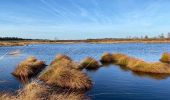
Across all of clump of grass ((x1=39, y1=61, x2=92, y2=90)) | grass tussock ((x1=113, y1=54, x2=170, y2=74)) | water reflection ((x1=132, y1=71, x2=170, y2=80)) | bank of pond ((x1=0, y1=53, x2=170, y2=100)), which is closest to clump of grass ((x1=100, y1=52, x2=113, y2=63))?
bank of pond ((x1=0, y1=53, x2=170, y2=100))

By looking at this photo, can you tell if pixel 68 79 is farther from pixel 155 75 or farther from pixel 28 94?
pixel 28 94

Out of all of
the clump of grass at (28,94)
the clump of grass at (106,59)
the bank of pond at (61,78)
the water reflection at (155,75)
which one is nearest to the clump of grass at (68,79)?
the bank of pond at (61,78)

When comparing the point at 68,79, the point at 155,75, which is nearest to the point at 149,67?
the point at 155,75

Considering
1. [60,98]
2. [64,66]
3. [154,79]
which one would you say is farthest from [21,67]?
[60,98]

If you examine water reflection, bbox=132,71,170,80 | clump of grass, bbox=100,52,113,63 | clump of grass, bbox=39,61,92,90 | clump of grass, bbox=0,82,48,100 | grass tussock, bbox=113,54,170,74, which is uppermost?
clump of grass, bbox=0,82,48,100

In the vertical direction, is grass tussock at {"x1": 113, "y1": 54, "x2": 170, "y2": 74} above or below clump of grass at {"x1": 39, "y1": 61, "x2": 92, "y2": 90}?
below

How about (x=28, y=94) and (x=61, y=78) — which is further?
(x=61, y=78)

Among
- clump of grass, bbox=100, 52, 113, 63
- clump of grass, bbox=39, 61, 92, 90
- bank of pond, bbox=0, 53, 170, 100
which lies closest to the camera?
bank of pond, bbox=0, 53, 170, 100

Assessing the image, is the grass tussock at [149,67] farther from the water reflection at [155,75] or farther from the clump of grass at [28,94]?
the clump of grass at [28,94]

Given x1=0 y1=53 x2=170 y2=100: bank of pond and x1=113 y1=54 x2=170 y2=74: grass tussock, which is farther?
x1=113 y1=54 x2=170 y2=74: grass tussock

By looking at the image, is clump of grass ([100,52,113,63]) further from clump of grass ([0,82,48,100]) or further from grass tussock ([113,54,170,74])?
clump of grass ([0,82,48,100])

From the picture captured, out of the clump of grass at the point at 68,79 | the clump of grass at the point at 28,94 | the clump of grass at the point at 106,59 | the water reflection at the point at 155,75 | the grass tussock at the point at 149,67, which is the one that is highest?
the clump of grass at the point at 28,94

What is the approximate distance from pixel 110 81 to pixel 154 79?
3.01 metres

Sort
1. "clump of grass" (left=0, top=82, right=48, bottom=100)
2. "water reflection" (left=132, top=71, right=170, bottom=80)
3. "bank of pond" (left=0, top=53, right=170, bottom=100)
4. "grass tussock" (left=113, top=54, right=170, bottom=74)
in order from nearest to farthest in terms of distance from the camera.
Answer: "clump of grass" (left=0, top=82, right=48, bottom=100) < "bank of pond" (left=0, top=53, right=170, bottom=100) < "water reflection" (left=132, top=71, right=170, bottom=80) < "grass tussock" (left=113, top=54, right=170, bottom=74)
